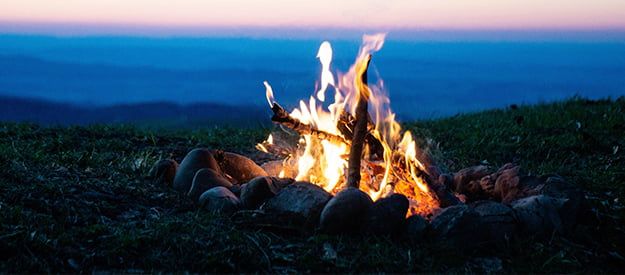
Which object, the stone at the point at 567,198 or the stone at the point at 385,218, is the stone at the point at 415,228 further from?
the stone at the point at 567,198

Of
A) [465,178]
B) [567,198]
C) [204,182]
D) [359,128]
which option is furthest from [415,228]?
[204,182]

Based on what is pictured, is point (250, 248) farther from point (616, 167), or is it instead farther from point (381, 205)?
point (616, 167)

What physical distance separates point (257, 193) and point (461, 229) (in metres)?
1.66

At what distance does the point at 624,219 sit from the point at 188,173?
153 inches

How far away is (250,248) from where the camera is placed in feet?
16.9

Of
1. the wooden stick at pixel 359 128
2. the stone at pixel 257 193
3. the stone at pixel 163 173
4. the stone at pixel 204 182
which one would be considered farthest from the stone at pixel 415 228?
the stone at pixel 163 173

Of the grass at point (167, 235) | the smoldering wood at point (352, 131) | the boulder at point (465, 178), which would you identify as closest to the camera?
the grass at point (167, 235)

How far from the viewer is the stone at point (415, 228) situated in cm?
559

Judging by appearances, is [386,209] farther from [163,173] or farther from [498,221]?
[163,173]

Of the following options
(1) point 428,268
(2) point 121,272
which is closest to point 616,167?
(1) point 428,268

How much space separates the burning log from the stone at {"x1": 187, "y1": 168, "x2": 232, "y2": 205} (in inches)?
28.5

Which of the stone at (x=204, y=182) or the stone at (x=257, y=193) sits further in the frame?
the stone at (x=204, y=182)

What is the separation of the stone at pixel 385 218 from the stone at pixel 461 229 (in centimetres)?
26

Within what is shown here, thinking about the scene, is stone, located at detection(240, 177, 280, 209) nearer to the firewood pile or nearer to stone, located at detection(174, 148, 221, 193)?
the firewood pile
